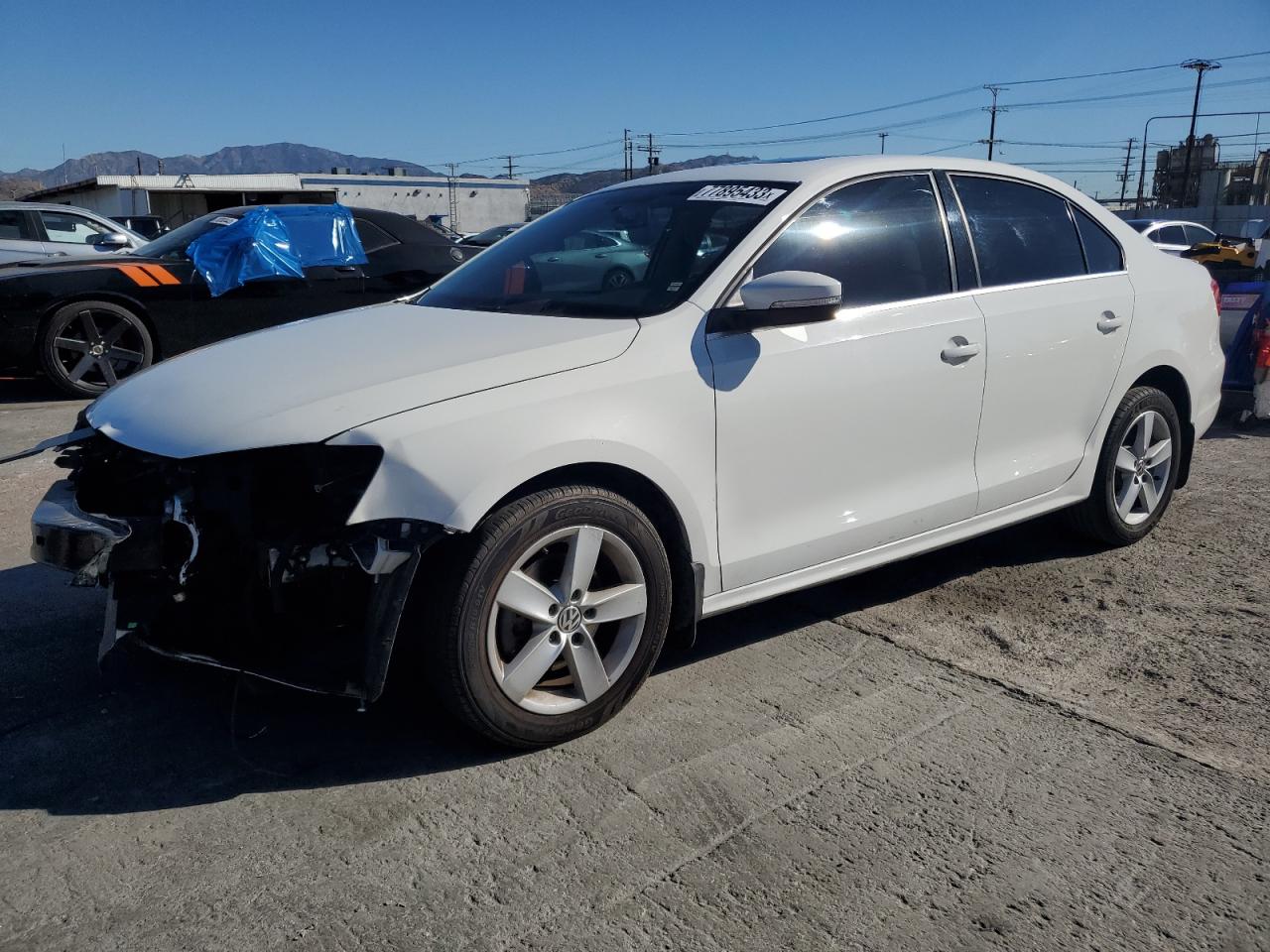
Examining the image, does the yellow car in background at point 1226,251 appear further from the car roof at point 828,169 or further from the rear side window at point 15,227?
the rear side window at point 15,227

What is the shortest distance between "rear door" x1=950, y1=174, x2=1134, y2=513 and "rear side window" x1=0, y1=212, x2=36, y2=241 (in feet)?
38.1

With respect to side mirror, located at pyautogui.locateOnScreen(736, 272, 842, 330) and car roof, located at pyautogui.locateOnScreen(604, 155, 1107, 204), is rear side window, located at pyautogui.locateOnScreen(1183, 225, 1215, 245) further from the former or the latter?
side mirror, located at pyautogui.locateOnScreen(736, 272, 842, 330)

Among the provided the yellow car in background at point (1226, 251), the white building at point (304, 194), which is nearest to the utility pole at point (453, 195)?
the white building at point (304, 194)

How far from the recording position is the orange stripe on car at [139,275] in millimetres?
8195

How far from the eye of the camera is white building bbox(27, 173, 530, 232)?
58.0 metres

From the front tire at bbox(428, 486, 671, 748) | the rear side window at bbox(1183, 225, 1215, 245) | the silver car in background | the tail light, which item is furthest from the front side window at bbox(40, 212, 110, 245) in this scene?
the rear side window at bbox(1183, 225, 1215, 245)

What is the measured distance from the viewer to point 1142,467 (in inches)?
184

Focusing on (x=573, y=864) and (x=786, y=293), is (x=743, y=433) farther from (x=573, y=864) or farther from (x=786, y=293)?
(x=573, y=864)

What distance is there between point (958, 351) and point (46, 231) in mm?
11924

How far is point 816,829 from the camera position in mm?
2588

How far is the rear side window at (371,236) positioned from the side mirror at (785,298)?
6.48m

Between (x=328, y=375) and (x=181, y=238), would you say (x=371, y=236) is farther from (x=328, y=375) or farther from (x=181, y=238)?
(x=328, y=375)

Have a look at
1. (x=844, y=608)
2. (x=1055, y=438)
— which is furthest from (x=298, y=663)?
(x=1055, y=438)

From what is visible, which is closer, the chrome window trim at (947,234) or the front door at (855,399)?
the front door at (855,399)
